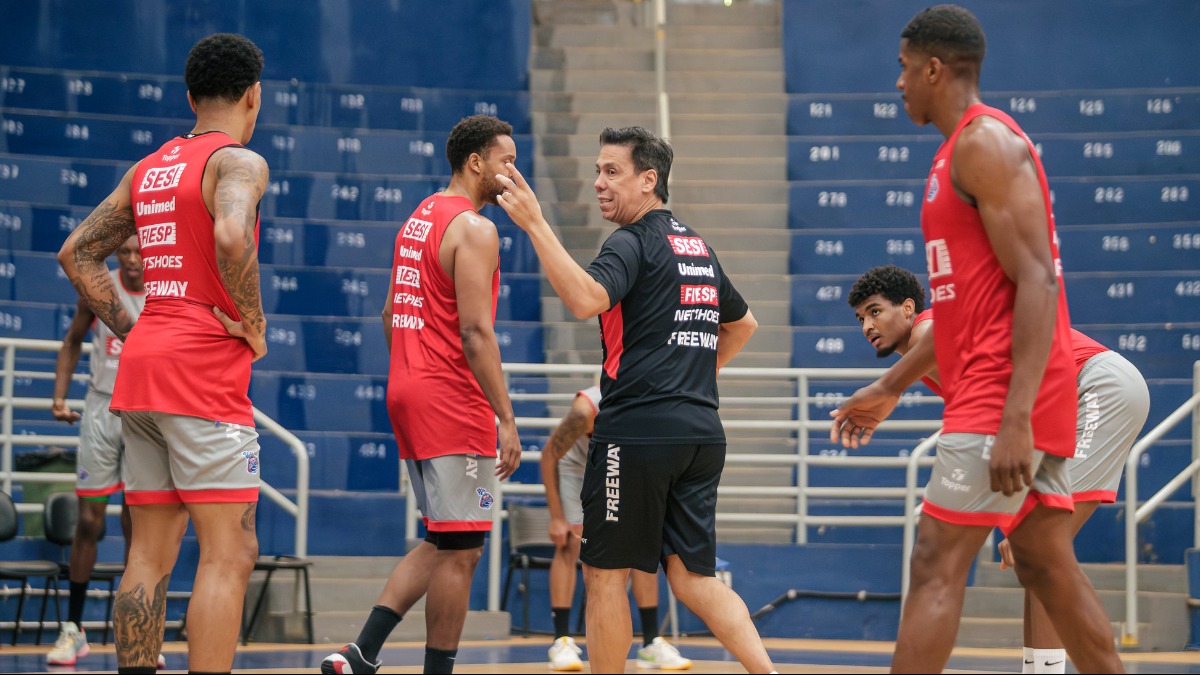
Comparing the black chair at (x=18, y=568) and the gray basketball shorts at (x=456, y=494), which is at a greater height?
the gray basketball shorts at (x=456, y=494)

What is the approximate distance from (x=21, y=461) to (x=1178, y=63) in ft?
36.4

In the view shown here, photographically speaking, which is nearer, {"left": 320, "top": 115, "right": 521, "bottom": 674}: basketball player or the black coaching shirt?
the black coaching shirt

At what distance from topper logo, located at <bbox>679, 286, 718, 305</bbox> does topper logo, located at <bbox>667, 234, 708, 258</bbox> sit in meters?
0.12

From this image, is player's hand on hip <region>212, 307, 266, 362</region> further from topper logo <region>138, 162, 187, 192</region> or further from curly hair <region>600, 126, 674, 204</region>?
curly hair <region>600, 126, 674, 204</region>

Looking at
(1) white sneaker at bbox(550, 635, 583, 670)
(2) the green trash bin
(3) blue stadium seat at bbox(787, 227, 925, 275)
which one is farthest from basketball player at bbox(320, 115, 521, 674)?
(3) blue stadium seat at bbox(787, 227, 925, 275)

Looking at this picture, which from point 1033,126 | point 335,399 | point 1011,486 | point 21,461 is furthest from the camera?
point 1033,126

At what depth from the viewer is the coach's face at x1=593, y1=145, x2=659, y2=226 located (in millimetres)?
4617

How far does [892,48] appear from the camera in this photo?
13.3m

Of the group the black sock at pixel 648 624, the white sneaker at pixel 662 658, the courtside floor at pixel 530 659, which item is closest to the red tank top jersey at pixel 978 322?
the courtside floor at pixel 530 659

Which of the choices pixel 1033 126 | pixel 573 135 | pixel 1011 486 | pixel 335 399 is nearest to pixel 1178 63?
A: pixel 1033 126

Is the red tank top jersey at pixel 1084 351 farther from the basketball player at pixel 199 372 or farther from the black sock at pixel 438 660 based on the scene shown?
the basketball player at pixel 199 372

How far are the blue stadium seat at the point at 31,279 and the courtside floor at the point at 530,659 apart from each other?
4182 millimetres

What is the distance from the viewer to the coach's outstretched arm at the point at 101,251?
438 centimetres

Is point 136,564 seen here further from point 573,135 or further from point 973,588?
point 573,135
